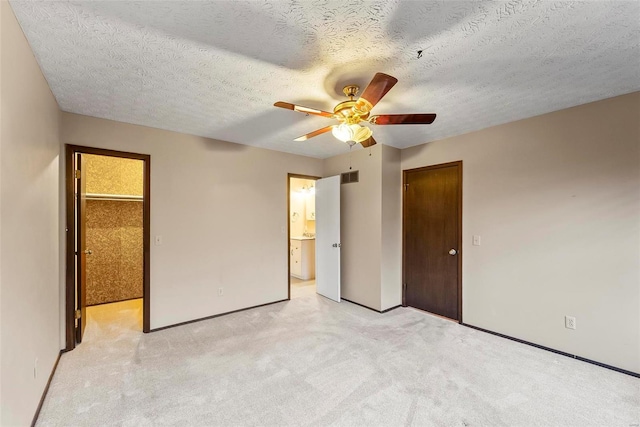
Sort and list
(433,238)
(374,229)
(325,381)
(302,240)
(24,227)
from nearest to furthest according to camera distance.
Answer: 1. (24,227)
2. (325,381)
3. (433,238)
4. (374,229)
5. (302,240)

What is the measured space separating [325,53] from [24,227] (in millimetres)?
2197

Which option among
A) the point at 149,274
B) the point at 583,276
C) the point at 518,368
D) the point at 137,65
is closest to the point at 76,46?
the point at 137,65

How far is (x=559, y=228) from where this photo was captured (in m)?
2.84

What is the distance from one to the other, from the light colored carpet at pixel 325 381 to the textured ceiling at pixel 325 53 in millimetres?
2425

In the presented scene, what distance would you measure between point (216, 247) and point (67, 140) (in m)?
1.94

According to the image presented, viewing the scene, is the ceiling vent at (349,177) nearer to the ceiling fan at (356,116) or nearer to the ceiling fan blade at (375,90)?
the ceiling fan at (356,116)

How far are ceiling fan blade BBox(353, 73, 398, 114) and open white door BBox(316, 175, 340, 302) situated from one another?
94.7 inches

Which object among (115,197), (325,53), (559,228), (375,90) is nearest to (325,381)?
(375,90)

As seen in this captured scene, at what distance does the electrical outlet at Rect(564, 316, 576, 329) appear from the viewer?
9.04ft

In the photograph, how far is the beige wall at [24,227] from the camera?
1.44 meters

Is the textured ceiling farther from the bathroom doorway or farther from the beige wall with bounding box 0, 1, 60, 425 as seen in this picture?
the bathroom doorway

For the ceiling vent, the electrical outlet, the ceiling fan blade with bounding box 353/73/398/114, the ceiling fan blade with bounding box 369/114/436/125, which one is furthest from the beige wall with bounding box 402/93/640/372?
the ceiling fan blade with bounding box 353/73/398/114

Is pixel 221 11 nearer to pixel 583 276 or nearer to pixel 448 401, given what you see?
pixel 448 401

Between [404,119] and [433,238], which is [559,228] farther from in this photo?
[404,119]
